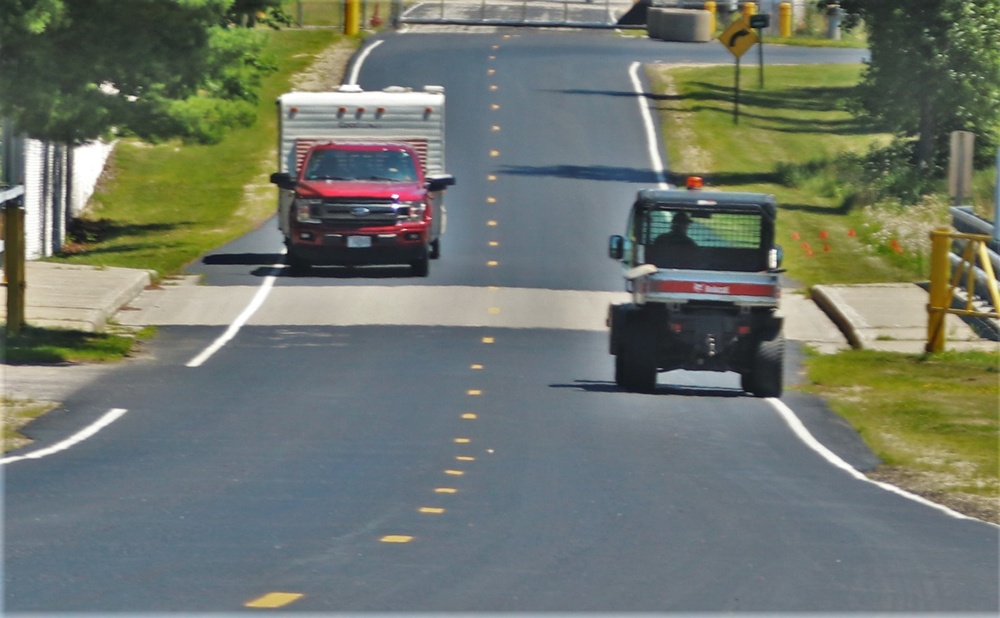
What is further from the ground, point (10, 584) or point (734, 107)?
point (734, 107)

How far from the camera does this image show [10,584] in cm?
973

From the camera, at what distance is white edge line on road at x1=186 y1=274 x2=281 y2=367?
22.1 meters

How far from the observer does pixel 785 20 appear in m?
63.2

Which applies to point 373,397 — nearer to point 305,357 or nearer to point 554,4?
point 305,357

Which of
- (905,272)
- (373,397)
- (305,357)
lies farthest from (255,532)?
(905,272)

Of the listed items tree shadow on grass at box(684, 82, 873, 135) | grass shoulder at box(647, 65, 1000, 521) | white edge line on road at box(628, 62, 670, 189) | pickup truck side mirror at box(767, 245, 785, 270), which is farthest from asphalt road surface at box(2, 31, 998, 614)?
tree shadow on grass at box(684, 82, 873, 135)

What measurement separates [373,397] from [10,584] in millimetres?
9470

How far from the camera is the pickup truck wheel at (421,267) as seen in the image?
29.5 m

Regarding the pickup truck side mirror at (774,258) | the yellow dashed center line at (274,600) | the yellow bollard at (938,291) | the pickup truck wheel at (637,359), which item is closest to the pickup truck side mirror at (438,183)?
the yellow bollard at (938,291)

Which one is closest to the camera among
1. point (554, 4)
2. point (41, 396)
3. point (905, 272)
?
point (41, 396)

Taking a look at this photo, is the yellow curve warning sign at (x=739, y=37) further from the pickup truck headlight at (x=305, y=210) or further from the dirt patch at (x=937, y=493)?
the dirt patch at (x=937, y=493)

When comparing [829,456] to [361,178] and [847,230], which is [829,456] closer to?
[361,178]

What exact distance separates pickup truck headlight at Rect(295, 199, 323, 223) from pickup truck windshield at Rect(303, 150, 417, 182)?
1.91ft

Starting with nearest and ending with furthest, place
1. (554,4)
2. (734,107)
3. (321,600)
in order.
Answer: (321,600) → (734,107) → (554,4)
